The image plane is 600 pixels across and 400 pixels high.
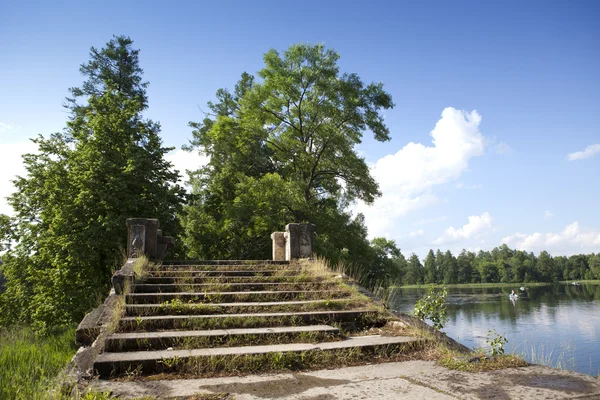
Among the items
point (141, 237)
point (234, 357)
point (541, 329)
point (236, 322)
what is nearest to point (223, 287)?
point (236, 322)

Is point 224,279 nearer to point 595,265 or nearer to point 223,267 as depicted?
point 223,267

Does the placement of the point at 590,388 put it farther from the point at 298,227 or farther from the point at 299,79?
the point at 299,79

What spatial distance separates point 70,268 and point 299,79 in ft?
44.0

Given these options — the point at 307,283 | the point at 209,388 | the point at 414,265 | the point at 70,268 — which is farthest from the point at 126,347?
the point at 414,265

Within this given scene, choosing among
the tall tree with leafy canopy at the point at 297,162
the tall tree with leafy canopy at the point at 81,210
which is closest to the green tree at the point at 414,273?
the tall tree with leafy canopy at the point at 297,162

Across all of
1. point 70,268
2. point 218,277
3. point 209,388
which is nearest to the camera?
point 209,388

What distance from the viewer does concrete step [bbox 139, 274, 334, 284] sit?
784 cm

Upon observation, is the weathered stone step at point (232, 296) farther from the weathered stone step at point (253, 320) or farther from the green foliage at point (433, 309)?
the green foliage at point (433, 309)

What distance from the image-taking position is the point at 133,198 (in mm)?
13906

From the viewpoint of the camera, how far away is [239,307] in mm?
6633

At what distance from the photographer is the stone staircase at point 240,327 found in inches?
179

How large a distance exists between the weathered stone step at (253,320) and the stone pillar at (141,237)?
4254 mm

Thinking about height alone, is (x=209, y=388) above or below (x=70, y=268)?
below

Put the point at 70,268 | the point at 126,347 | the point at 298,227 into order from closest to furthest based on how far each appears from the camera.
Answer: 1. the point at 126,347
2. the point at 298,227
3. the point at 70,268
